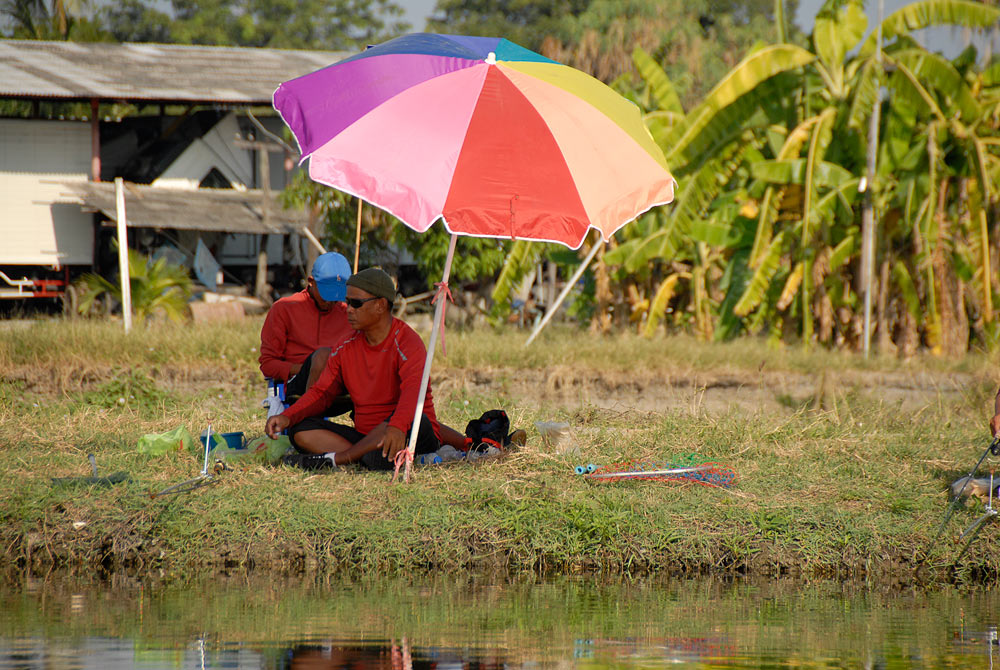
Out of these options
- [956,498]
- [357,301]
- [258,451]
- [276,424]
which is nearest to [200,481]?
[276,424]

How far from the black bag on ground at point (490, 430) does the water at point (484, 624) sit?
1.77 metres

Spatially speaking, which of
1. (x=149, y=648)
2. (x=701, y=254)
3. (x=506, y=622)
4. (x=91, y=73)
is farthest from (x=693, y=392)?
(x=91, y=73)

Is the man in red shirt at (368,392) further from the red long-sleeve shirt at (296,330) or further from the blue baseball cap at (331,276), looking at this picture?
the red long-sleeve shirt at (296,330)

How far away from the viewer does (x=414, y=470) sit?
24.5 feet

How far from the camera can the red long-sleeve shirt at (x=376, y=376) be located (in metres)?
7.23

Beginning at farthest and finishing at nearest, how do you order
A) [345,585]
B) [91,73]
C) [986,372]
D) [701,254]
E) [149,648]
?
[91,73] < [701,254] < [986,372] < [345,585] < [149,648]

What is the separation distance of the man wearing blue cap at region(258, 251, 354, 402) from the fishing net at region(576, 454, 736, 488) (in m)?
1.73

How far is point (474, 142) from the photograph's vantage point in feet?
21.0

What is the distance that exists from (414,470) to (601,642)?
8.52 ft

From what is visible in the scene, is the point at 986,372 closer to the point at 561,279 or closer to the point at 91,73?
the point at 91,73

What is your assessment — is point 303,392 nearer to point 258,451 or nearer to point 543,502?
point 258,451

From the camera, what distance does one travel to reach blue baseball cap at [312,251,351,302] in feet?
25.7

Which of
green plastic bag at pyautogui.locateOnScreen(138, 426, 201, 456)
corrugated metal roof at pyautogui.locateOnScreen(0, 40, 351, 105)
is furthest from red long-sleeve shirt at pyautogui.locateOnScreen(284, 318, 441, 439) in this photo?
corrugated metal roof at pyautogui.locateOnScreen(0, 40, 351, 105)

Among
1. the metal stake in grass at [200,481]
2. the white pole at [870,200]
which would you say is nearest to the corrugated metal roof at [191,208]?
the white pole at [870,200]
